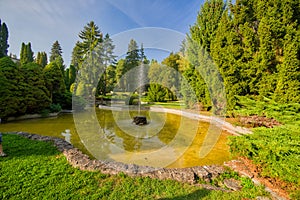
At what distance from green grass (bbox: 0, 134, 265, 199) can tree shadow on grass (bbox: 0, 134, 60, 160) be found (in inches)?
14.4

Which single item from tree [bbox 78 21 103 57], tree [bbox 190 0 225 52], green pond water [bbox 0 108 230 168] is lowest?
green pond water [bbox 0 108 230 168]

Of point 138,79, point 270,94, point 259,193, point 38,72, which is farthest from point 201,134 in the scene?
point 138,79

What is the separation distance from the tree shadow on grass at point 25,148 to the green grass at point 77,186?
366 mm

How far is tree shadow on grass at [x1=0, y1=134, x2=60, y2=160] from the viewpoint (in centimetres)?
359

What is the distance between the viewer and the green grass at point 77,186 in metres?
2.29

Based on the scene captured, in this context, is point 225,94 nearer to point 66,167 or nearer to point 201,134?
point 201,134

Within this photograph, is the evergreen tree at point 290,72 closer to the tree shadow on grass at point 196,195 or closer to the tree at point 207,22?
the tree at point 207,22

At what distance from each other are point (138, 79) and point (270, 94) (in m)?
12.5

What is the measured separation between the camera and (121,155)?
14.4ft

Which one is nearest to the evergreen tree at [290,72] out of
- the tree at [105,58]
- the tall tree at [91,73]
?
the tall tree at [91,73]

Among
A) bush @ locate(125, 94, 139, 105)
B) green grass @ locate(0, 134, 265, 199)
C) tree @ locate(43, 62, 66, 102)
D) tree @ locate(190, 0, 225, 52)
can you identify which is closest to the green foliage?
bush @ locate(125, 94, 139, 105)

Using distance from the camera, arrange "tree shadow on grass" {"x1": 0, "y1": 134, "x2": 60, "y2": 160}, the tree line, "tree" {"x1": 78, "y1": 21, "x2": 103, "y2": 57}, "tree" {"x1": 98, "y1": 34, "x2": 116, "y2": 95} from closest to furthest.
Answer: "tree shadow on grass" {"x1": 0, "y1": 134, "x2": 60, "y2": 160}
the tree line
"tree" {"x1": 98, "y1": 34, "x2": 116, "y2": 95}
"tree" {"x1": 78, "y1": 21, "x2": 103, "y2": 57}

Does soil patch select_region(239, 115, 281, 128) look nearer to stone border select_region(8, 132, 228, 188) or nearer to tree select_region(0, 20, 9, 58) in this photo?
stone border select_region(8, 132, 228, 188)

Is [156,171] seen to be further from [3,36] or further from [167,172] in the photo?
[3,36]
